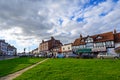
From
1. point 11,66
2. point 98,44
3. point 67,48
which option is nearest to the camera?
point 11,66

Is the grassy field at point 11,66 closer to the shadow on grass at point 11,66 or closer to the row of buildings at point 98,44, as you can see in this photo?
the shadow on grass at point 11,66

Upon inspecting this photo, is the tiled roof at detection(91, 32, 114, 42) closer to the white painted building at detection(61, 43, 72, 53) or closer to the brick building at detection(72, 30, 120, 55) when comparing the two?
the brick building at detection(72, 30, 120, 55)

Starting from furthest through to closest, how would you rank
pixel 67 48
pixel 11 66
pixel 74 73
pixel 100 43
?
pixel 67 48
pixel 100 43
pixel 11 66
pixel 74 73

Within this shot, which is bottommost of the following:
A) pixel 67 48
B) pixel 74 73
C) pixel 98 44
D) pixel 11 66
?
pixel 74 73

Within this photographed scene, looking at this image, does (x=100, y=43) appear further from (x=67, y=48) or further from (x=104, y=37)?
(x=67, y=48)

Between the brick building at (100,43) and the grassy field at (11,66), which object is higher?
the brick building at (100,43)

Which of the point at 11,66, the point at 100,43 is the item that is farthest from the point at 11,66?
the point at 100,43

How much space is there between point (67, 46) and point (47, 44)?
4117 cm

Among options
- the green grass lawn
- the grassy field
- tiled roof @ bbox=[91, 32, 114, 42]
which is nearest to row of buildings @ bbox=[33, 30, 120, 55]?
tiled roof @ bbox=[91, 32, 114, 42]

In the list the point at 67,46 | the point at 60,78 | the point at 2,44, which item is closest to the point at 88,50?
the point at 67,46

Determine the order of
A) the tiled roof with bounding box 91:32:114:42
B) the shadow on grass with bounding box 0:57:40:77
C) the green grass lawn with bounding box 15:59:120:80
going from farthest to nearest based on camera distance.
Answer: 1. the tiled roof with bounding box 91:32:114:42
2. the shadow on grass with bounding box 0:57:40:77
3. the green grass lawn with bounding box 15:59:120:80

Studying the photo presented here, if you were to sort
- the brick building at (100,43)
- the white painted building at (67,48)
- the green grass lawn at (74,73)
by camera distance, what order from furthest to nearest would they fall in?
the white painted building at (67,48)
the brick building at (100,43)
the green grass lawn at (74,73)

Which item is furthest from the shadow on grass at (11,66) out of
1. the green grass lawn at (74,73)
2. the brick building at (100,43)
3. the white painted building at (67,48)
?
the white painted building at (67,48)

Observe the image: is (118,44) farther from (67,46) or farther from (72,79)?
(72,79)
